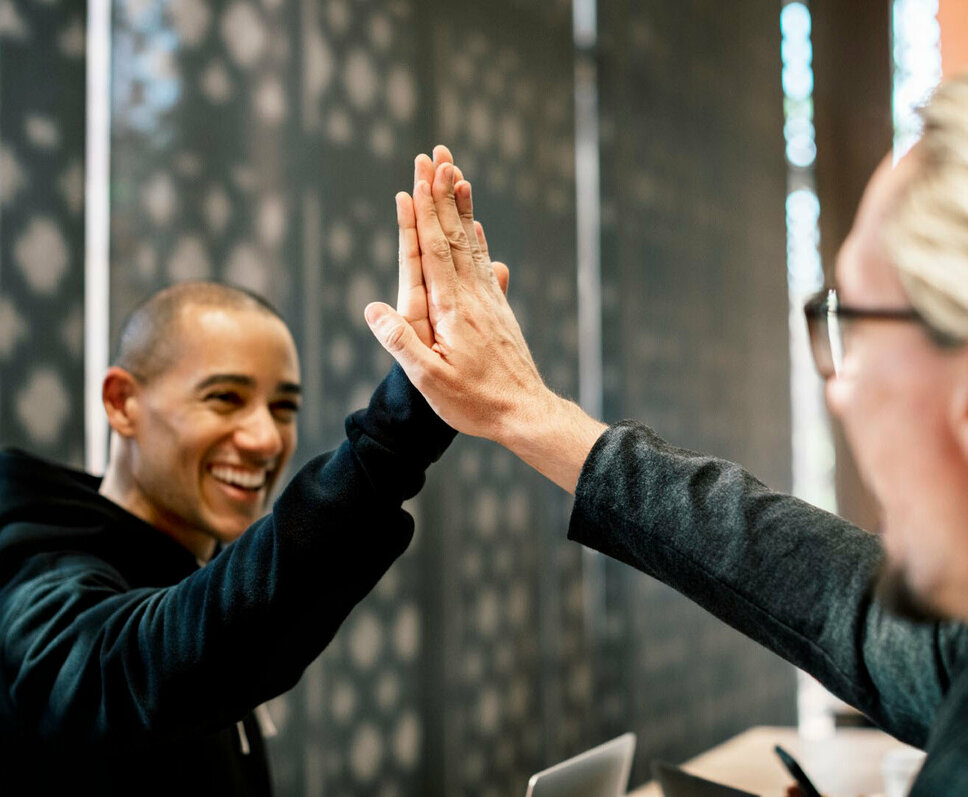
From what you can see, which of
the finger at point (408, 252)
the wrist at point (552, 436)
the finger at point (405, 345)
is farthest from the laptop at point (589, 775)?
the finger at point (408, 252)

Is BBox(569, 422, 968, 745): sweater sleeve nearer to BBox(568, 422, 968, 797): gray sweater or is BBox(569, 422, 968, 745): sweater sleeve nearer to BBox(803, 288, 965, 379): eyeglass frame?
BBox(568, 422, 968, 797): gray sweater

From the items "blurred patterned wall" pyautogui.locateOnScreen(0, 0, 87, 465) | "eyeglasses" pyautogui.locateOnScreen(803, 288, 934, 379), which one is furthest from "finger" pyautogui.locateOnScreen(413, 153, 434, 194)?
"blurred patterned wall" pyautogui.locateOnScreen(0, 0, 87, 465)

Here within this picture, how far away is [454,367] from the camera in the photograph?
1285mm

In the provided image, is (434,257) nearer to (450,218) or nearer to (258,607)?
(450,218)

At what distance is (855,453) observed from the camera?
2.97 ft

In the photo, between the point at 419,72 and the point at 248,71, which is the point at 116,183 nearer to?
the point at 248,71

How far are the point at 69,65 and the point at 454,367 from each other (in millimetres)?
1658

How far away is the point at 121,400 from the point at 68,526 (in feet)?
0.89

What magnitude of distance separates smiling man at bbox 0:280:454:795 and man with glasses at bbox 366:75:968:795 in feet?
0.30

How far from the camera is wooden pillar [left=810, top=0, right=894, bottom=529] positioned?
6.53 m

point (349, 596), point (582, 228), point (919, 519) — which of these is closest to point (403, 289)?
point (349, 596)

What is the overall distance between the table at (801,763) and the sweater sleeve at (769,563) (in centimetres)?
114

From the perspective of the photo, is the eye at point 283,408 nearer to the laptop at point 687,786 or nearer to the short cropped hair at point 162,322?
the short cropped hair at point 162,322

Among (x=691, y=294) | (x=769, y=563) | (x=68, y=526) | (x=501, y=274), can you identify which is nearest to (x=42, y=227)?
(x=68, y=526)
